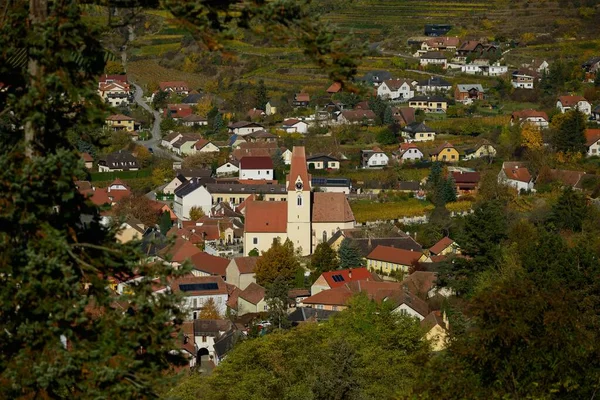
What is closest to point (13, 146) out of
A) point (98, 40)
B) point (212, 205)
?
point (98, 40)

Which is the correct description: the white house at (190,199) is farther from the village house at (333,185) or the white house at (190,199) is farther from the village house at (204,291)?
the village house at (204,291)

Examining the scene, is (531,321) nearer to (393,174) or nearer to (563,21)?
(393,174)

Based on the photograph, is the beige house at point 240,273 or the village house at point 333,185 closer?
the beige house at point 240,273

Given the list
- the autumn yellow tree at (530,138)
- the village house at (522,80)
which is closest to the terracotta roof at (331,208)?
the autumn yellow tree at (530,138)

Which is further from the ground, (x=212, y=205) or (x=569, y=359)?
(x=569, y=359)

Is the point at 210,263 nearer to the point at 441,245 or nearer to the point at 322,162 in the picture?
the point at 441,245

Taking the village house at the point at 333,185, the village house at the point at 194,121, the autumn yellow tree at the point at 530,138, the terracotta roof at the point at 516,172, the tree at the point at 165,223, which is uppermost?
the tree at the point at 165,223
